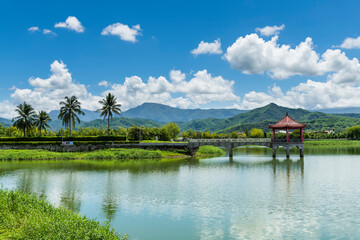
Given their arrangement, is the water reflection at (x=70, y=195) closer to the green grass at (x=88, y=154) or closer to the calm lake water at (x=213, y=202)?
the calm lake water at (x=213, y=202)

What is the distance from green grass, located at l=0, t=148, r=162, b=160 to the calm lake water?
32.3 metres

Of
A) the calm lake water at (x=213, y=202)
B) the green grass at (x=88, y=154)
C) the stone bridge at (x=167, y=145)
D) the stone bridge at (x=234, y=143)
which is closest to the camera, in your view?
the calm lake water at (x=213, y=202)

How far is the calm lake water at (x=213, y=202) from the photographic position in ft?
76.2

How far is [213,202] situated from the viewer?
104 feet

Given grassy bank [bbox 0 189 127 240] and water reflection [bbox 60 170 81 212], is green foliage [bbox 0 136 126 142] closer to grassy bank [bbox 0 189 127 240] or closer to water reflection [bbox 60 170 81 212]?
water reflection [bbox 60 170 81 212]

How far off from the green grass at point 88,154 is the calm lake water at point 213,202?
32278 millimetres

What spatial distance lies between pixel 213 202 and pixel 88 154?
60932mm

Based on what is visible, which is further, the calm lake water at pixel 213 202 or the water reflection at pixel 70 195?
the water reflection at pixel 70 195

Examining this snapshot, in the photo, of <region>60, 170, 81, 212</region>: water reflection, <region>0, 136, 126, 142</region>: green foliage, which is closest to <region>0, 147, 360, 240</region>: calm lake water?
<region>60, 170, 81, 212</region>: water reflection

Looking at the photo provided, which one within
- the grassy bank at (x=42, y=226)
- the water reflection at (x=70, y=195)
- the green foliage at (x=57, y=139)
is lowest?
the water reflection at (x=70, y=195)

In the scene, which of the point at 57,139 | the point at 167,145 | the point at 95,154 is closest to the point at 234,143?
the point at 167,145

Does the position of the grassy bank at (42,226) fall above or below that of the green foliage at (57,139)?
below

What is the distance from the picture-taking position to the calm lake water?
2323 cm

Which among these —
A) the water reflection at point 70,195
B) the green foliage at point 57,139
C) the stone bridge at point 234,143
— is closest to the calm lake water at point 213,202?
the water reflection at point 70,195
